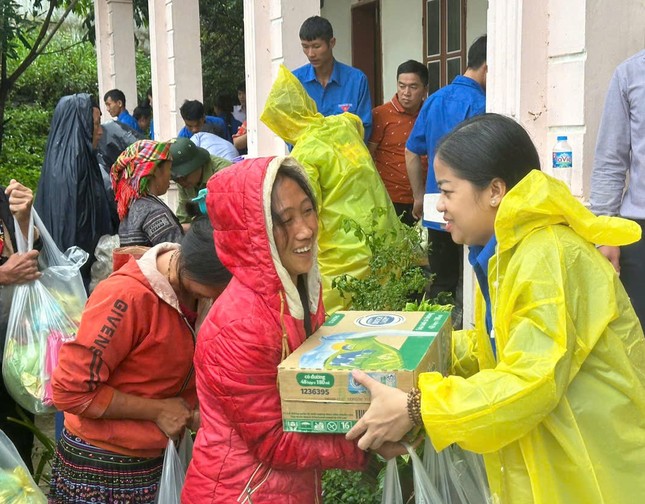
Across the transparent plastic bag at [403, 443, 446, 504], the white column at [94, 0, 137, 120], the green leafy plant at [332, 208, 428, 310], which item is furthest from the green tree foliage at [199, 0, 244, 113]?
the transparent plastic bag at [403, 443, 446, 504]

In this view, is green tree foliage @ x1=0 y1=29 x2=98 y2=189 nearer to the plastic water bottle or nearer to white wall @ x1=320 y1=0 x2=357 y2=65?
white wall @ x1=320 y1=0 x2=357 y2=65

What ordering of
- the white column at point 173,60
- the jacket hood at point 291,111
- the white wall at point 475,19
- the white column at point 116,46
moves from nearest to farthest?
the jacket hood at point 291,111 → the white wall at point 475,19 → the white column at point 173,60 → the white column at point 116,46

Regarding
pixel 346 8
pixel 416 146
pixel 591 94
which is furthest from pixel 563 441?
pixel 346 8

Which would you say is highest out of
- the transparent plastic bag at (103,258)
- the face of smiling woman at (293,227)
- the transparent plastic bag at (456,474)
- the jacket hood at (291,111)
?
the jacket hood at (291,111)

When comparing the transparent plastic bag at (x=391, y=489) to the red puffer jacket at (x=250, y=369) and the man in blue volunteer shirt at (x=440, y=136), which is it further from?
the man in blue volunteer shirt at (x=440, y=136)

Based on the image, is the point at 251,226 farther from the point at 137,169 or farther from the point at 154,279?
the point at 137,169

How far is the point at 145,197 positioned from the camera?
4.46 meters

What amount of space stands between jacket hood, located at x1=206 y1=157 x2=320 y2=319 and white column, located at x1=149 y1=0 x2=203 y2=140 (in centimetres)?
772

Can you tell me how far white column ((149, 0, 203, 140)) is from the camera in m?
9.37

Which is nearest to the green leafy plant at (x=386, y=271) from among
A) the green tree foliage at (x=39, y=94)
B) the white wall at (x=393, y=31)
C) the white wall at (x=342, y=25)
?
the white wall at (x=393, y=31)

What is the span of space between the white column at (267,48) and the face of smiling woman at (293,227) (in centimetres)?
485

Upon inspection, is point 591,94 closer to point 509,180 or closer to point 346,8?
point 509,180

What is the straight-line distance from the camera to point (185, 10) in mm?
9336

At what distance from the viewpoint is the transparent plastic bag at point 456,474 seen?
2.18m
